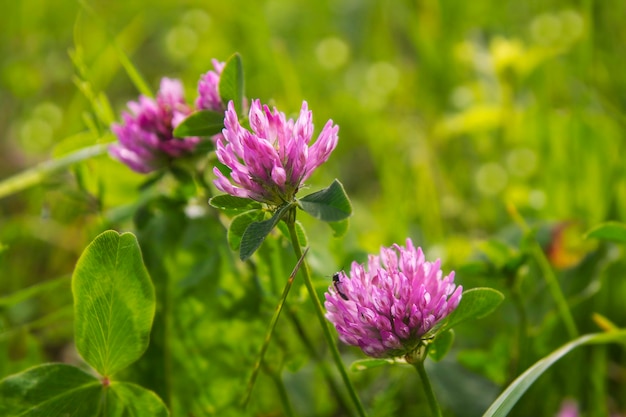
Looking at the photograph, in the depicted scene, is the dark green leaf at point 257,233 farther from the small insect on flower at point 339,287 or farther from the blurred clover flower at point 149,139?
the blurred clover flower at point 149,139

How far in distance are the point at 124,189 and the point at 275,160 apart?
28.6 inches

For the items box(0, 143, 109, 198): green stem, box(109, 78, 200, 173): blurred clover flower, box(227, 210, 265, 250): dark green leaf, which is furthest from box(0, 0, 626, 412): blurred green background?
box(227, 210, 265, 250): dark green leaf

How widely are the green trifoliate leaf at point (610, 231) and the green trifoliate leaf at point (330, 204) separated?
350 millimetres

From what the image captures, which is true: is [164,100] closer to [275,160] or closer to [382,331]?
[275,160]

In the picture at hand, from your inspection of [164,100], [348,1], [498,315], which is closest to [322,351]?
[498,315]

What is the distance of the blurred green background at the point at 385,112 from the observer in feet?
4.80

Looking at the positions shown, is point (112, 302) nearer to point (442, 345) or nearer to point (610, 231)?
point (442, 345)

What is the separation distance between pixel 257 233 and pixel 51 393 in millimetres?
320

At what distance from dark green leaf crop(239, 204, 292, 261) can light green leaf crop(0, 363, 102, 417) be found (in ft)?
0.89

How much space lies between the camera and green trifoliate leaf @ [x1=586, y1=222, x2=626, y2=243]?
0.99 metres

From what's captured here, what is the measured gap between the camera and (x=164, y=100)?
1.14 meters

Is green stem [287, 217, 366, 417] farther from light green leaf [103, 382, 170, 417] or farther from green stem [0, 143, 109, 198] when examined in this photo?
green stem [0, 143, 109, 198]

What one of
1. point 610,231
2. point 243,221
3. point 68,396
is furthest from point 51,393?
point 610,231

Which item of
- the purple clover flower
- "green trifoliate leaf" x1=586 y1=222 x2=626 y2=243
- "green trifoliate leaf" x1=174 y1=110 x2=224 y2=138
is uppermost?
"green trifoliate leaf" x1=174 y1=110 x2=224 y2=138
